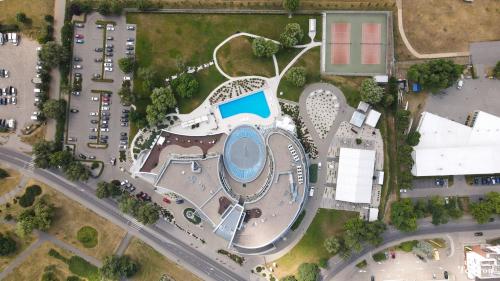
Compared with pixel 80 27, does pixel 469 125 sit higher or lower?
lower

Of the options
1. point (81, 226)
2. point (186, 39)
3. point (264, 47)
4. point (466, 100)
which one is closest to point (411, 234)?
point (466, 100)

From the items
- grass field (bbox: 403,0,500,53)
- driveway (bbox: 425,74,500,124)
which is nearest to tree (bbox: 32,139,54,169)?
grass field (bbox: 403,0,500,53)

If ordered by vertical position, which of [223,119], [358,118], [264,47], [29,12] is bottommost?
[223,119]

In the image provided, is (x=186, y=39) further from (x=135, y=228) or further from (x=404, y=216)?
(x=404, y=216)

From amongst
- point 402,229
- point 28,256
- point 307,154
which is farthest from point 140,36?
point 402,229

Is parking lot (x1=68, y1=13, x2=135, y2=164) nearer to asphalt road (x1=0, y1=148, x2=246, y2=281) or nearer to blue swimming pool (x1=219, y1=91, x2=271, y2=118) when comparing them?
asphalt road (x1=0, y1=148, x2=246, y2=281)

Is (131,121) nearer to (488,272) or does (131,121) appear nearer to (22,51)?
(22,51)

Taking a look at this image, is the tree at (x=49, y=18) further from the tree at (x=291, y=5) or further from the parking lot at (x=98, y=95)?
the tree at (x=291, y=5)
